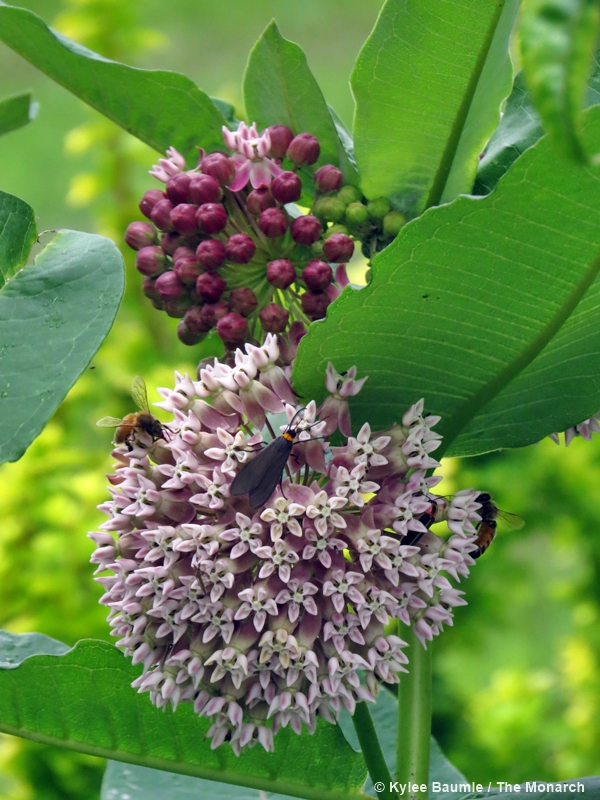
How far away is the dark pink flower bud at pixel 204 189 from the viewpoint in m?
0.85

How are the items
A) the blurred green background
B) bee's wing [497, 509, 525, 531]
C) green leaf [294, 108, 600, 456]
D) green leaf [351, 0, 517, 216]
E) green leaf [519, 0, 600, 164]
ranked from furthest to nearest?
the blurred green background, bee's wing [497, 509, 525, 531], green leaf [351, 0, 517, 216], green leaf [294, 108, 600, 456], green leaf [519, 0, 600, 164]

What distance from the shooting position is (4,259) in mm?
813

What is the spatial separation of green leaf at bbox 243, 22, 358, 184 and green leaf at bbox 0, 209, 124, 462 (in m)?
0.25

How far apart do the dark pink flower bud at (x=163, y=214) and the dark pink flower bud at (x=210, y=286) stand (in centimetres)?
7

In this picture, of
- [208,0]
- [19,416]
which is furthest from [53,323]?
[208,0]

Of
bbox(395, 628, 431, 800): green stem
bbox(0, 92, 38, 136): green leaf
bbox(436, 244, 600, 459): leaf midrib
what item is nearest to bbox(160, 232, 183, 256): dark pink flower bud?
bbox(0, 92, 38, 136): green leaf

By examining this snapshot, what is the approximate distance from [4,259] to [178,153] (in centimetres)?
23

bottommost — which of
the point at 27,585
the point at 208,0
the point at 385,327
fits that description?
the point at 27,585

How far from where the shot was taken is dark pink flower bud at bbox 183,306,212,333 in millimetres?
883

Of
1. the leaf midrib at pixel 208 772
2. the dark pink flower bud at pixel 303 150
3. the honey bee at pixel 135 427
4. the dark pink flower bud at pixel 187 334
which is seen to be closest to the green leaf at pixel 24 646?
the leaf midrib at pixel 208 772

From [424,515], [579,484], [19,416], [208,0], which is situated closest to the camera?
[19,416]

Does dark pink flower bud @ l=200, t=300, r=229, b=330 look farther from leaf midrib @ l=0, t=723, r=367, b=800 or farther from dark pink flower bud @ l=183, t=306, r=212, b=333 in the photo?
leaf midrib @ l=0, t=723, r=367, b=800

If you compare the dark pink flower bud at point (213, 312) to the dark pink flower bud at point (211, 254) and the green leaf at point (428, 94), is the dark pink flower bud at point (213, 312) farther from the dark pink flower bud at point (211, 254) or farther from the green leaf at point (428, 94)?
the green leaf at point (428, 94)

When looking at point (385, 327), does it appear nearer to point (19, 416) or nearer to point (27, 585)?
point (19, 416)
